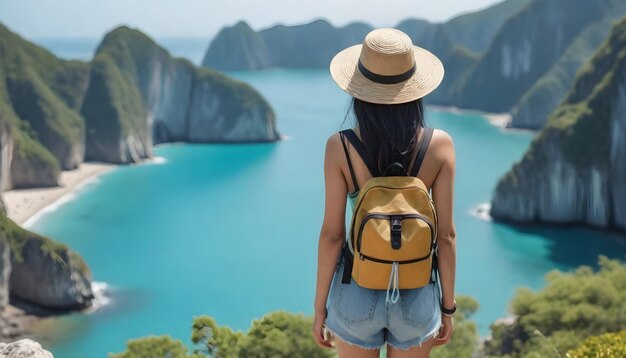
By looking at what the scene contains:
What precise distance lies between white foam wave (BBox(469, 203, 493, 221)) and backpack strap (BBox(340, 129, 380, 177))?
42320mm

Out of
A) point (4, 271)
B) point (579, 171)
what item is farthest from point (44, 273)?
point (579, 171)

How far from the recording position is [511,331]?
2172 centimetres

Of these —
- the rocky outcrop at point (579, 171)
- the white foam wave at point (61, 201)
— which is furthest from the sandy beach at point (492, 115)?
the white foam wave at point (61, 201)

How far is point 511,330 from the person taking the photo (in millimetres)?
21750

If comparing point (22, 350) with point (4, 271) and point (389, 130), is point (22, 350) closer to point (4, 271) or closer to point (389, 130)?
point (389, 130)

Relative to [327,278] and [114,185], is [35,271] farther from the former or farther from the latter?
[327,278]

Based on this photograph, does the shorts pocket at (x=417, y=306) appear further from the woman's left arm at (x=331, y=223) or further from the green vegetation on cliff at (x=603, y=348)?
the green vegetation on cliff at (x=603, y=348)

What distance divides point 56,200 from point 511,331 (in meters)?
34.6

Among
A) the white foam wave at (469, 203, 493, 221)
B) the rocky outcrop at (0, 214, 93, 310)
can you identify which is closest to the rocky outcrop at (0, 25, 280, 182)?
the rocky outcrop at (0, 214, 93, 310)

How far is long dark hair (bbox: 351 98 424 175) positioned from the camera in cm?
396

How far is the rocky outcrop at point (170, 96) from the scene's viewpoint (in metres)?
69.9

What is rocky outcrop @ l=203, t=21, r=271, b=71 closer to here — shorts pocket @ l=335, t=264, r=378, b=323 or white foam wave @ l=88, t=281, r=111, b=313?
white foam wave @ l=88, t=281, r=111, b=313

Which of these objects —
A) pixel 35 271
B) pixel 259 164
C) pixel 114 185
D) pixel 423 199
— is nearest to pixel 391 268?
pixel 423 199

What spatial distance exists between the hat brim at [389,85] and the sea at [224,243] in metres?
22.9
